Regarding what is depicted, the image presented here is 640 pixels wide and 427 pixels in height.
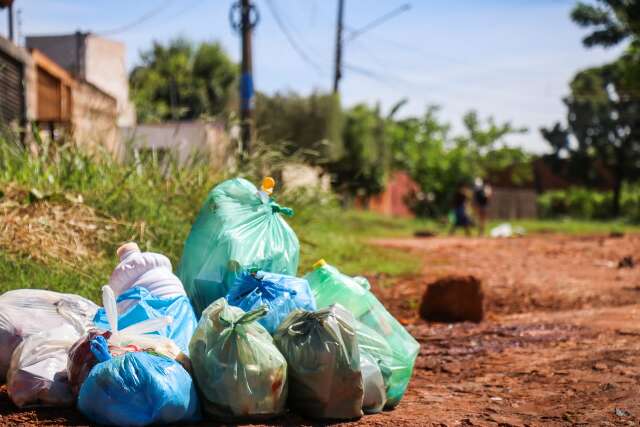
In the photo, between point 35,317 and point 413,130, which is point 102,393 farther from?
point 413,130

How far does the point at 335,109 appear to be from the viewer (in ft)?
90.5

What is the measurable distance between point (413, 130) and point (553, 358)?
31.0 m

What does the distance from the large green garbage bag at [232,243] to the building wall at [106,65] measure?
1508 centimetres

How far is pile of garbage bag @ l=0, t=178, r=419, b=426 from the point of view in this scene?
3578mm

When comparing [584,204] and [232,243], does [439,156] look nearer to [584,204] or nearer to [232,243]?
[584,204]

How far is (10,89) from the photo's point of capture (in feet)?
41.0

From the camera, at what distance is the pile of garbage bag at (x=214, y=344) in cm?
358

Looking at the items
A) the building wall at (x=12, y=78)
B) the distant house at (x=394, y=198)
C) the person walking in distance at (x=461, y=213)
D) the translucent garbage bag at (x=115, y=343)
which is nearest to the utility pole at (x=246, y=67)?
the building wall at (x=12, y=78)

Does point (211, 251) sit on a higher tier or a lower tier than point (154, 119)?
lower

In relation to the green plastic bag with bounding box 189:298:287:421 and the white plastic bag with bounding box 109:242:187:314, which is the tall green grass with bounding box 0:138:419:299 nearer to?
the white plastic bag with bounding box 109:242:187:314

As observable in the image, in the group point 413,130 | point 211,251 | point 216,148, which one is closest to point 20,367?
point 211,251

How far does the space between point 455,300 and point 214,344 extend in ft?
12.7

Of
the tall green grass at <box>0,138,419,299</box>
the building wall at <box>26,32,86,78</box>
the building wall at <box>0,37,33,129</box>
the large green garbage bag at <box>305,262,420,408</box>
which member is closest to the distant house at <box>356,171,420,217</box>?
the building wall at <box>26,32,86,78</box>

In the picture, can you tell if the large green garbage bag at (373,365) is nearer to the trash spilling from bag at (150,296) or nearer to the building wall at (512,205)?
the trash spilling from bag at (150,296)
